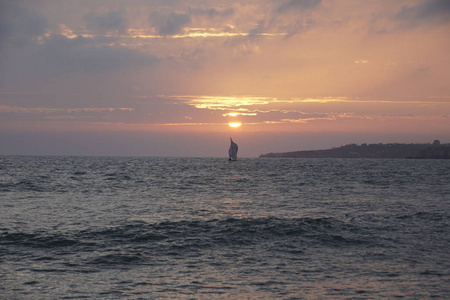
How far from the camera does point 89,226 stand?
25109 mm

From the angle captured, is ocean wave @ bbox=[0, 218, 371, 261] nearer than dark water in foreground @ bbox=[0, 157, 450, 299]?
No

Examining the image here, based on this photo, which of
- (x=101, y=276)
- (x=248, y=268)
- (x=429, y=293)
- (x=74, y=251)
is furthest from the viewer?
(x=74, y=251)

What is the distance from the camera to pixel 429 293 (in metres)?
13.4

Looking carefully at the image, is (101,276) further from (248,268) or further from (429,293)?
(429,293)

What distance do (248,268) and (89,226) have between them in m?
12.2

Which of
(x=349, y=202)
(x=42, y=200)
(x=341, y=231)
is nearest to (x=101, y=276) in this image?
(x=341, y=231)

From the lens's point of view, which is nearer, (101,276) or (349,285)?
(349,285)

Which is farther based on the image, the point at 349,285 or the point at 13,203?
the point at 13,203

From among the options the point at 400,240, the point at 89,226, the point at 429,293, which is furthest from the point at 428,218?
the point at 89,226

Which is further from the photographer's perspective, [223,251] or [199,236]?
[199,236]

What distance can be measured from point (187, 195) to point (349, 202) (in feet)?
53.1

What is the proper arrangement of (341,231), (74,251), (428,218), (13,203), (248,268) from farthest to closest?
(13,203) < (428,218) < (341,231) < (74,251) < (248,268)

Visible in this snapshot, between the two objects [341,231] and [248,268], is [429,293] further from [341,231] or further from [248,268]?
[341,231]

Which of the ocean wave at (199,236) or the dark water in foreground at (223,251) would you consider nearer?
the dark water in foreground at (223,251)
